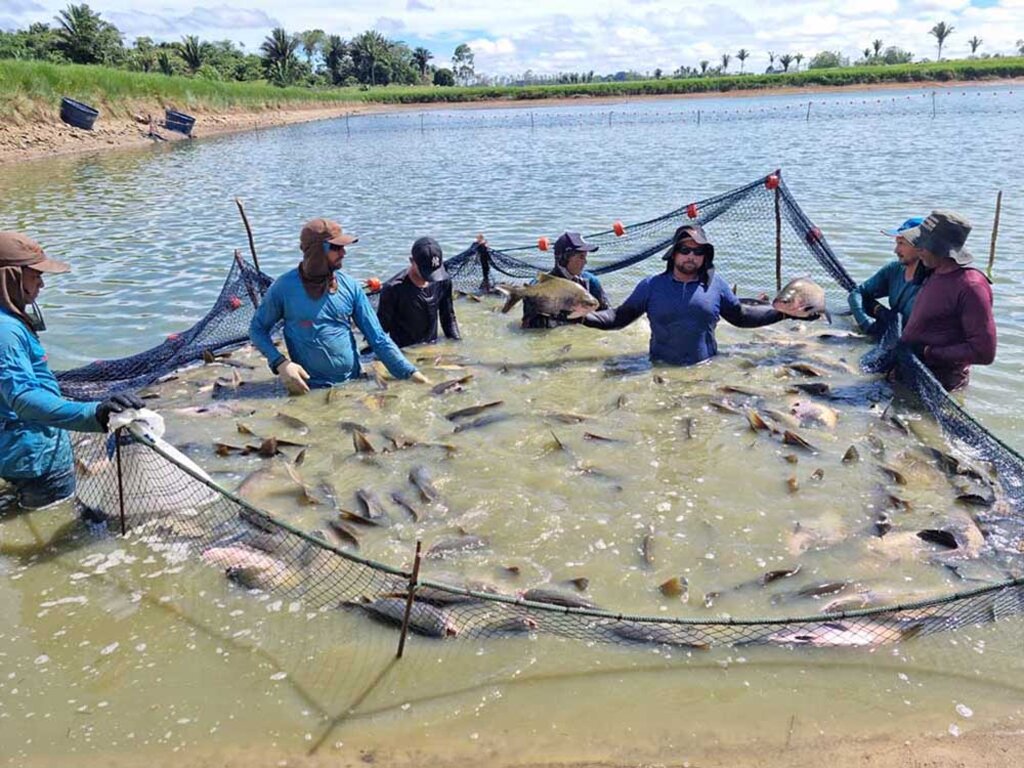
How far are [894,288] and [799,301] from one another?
63.1 inches

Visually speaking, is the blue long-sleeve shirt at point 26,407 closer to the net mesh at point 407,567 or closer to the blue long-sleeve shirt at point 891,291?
the net mesh at point 407,567

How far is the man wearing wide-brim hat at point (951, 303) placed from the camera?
6098mm

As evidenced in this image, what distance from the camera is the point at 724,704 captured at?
360cm

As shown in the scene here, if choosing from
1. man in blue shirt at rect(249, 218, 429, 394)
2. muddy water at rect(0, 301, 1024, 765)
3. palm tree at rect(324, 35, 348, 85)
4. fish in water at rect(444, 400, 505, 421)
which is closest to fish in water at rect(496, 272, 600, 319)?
muddy water at rect(0, 301, 1024, 765)

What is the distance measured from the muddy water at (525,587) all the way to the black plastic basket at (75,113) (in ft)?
112

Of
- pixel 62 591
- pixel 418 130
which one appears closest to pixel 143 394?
pixel 62 591

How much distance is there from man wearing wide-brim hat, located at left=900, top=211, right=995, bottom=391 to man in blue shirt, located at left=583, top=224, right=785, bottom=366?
135cm

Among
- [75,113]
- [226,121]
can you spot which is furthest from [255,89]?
[75,113]

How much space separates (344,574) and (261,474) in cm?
197

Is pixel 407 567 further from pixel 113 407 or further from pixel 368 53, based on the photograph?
pixel 368 53

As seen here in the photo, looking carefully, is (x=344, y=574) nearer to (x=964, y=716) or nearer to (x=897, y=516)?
(x=964, y=716)

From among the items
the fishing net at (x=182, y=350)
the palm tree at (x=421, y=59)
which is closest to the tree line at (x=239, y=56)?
the palm tree at (x=421, y=59)

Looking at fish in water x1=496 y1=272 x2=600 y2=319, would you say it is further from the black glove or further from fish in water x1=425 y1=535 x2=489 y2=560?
the black glove

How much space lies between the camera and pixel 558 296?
8.31 meters
